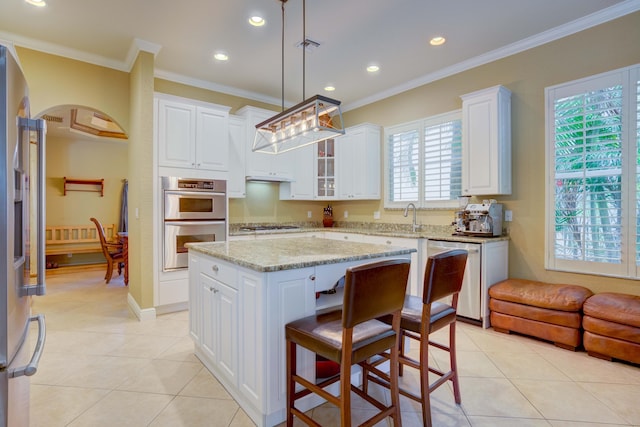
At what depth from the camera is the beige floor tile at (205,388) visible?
2.11m

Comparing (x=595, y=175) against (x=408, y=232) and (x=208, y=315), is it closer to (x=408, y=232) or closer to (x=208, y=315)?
(x=408, y=232)

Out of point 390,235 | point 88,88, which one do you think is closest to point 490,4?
point 390,235

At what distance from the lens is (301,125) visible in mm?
2479

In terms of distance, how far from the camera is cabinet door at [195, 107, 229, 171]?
3.96 meters

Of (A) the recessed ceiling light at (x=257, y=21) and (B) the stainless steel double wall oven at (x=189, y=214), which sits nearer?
(A) the recessed ceiling light at (x=257, y=21)

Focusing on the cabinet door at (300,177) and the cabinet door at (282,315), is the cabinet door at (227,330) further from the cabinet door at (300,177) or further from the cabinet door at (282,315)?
the cabinet door at (300,177)

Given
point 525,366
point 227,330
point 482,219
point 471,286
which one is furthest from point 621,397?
point 227,330

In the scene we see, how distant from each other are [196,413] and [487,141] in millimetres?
3580

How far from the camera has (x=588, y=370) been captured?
2.42 meters

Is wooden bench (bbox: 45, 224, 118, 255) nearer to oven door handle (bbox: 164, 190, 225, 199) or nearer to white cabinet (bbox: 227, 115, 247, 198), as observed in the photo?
Result: white cabinet (bbox: 227, 115, 247, 198)

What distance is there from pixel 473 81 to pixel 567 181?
1.58 metres

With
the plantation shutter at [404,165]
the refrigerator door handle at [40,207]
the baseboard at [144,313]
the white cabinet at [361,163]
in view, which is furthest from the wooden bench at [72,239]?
the refrigerator door handle at [40,207]

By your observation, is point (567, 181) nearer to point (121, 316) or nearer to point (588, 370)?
point (588, 370)

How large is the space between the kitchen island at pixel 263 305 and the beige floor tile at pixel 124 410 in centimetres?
42
